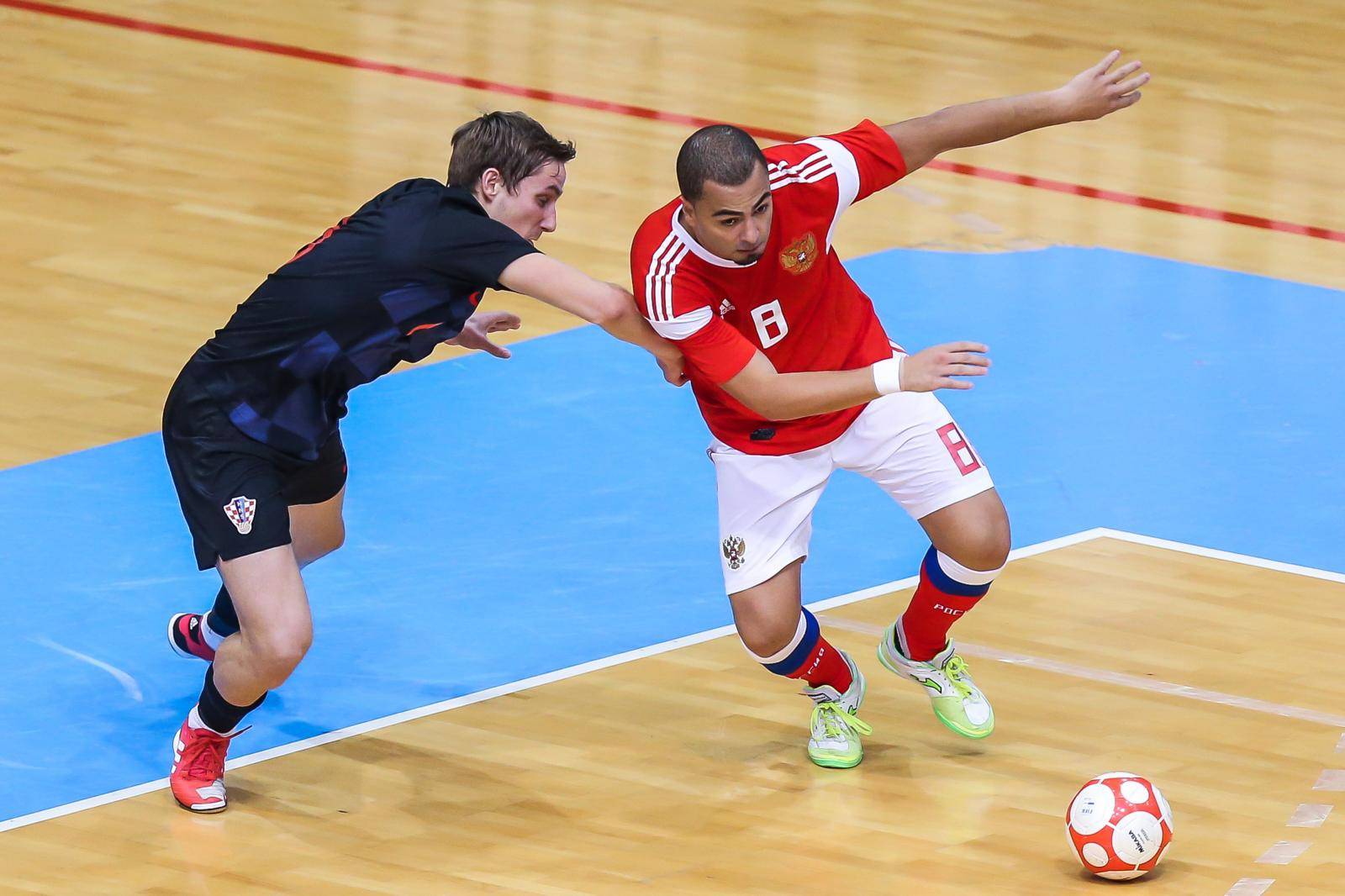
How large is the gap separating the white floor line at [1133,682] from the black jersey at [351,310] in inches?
77.9

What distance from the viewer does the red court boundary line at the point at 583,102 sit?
1072 centimetres

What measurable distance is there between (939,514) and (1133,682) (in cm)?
98

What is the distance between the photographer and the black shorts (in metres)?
5.51

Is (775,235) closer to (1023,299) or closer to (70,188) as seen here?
(1023,299)

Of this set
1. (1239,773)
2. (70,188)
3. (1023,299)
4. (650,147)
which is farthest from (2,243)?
(1239,773)

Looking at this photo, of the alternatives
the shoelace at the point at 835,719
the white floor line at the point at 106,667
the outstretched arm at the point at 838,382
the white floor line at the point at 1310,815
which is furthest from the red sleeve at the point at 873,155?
the white floor line at the point at 106,667

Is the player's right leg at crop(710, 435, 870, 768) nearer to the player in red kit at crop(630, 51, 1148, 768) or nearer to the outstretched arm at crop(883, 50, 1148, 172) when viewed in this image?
the player in red kit at crop(630, 51, 1148, 768)

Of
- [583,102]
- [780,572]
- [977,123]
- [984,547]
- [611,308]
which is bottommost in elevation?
[583,102]

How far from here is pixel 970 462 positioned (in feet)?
19.2

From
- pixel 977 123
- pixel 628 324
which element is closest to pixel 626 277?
pixel 977 123

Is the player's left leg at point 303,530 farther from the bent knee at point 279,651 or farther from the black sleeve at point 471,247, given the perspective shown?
the black sleeve at point 471,247

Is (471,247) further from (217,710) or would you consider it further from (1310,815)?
(1310,815)

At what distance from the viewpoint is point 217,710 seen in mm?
5539

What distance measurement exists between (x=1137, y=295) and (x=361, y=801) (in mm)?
5193
